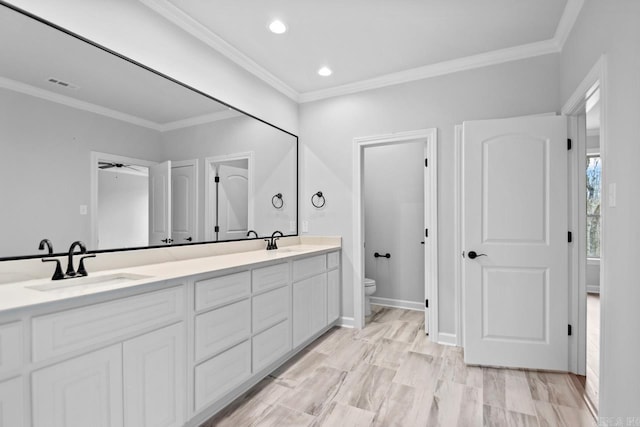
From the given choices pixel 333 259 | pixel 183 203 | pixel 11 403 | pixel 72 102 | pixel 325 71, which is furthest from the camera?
pixel 333 259

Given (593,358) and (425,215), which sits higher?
(425,215)

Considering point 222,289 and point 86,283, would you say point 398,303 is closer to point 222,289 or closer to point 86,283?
point 222,289

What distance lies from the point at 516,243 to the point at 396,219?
1.77 m

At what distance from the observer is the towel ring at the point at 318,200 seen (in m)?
3.61

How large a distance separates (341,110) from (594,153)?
4.42 meters

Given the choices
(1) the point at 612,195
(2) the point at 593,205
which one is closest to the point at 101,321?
(1) the point at 612,195

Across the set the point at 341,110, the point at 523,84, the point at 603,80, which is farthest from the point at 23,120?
the point at 523,84

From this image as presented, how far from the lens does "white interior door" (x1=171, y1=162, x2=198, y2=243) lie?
7.72 feet

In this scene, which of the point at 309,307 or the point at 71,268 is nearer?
the point at 71,268

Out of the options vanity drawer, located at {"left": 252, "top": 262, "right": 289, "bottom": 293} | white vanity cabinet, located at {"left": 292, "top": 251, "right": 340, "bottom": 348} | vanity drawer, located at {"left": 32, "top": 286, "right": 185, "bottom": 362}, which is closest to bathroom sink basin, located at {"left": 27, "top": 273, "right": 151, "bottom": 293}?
vanity drawer, located at {"left": 32, "top": 286, "right": 185, "bottom": 362}

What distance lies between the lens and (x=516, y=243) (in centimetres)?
256

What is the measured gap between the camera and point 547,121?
250 cm

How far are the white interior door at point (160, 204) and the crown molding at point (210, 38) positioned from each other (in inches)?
39.2

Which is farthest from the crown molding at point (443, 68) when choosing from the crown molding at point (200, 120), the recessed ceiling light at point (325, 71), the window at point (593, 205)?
the window at point (593, 205)
